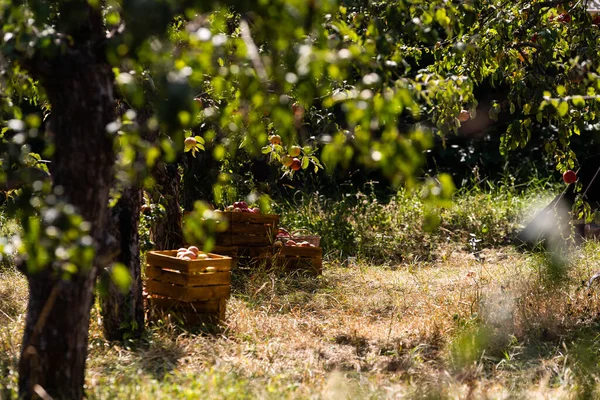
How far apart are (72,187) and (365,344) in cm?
229

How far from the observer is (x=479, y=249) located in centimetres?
781

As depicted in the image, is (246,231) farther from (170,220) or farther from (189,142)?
(189,142)

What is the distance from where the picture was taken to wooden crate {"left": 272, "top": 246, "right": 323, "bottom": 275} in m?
6.29

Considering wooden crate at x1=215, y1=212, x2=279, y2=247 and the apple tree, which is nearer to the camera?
the apple tree

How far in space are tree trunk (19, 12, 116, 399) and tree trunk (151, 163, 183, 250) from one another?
2781 mm

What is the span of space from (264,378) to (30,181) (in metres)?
1.56

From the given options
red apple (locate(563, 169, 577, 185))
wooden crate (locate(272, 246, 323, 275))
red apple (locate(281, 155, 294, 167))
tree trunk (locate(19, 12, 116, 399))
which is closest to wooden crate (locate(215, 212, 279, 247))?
wooden crate (locate(272, 246, 323, 275))

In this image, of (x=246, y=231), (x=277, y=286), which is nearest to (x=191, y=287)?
(x=277, y=286)

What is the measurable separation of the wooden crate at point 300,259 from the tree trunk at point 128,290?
2019 mm

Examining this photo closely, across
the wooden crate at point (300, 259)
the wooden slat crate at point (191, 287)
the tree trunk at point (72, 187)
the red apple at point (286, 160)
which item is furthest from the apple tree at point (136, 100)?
the wooden crate at point (300, 259)

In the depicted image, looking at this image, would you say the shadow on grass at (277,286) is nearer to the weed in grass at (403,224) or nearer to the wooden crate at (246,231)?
the wooden crate at (246,231)

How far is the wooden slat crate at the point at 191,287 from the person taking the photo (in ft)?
15.0

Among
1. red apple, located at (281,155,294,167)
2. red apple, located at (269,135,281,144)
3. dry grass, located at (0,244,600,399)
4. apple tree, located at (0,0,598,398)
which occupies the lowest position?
dry grass, located at (0,244,600,399)

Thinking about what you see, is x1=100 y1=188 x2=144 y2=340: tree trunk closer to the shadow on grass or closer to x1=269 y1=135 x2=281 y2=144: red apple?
the shadow on grass
